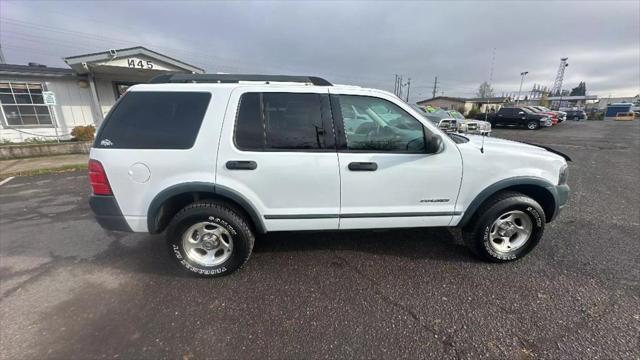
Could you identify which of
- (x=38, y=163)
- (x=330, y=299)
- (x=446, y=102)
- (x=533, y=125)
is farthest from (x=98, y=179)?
(x=446, y=102)

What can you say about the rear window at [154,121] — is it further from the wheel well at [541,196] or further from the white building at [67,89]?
the white building at [67,89]

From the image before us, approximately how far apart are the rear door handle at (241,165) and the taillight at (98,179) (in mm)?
1186

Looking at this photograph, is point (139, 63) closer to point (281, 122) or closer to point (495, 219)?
point (281, 122)

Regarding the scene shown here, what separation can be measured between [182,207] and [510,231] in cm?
363

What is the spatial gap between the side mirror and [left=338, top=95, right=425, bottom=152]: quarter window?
0.06m

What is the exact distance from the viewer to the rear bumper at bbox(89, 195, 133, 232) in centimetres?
268

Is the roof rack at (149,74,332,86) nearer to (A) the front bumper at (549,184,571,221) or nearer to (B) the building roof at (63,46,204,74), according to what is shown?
(A) the front bumper at (549,184,571,221)

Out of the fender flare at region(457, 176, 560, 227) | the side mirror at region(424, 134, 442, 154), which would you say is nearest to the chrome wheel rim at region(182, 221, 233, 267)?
the side mirror at region(424, 134, 442, 154)

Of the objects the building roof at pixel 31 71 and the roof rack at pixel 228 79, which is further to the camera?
the building roof at pixel 31 71

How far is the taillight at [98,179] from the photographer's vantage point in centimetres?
260

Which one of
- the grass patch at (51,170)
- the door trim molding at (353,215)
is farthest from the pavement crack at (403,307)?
the grass patch at (51,170)

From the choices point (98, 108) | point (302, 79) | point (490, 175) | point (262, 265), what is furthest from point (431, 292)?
point (98, 108)

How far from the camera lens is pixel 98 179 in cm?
263

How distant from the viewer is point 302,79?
2961 millimetres
